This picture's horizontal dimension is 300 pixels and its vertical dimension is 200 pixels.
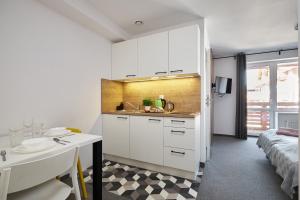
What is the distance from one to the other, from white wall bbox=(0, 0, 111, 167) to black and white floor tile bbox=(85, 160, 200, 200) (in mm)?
609

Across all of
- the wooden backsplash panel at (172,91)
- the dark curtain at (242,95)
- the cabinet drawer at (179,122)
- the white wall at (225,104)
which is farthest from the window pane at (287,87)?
the cabinet drawer at (179,122)

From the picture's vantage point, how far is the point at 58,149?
106cm

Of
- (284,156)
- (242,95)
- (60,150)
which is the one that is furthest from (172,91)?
(242,95)

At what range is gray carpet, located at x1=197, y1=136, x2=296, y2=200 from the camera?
1.73m

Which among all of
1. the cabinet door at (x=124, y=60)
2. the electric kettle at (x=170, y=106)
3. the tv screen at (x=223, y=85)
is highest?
the cabinet door at (x=124, y=60)

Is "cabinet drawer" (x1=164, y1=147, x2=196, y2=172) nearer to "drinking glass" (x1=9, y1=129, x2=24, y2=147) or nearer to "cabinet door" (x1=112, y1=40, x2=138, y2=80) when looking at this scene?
"cabinet door" (x1=112, y1=40, x2=138, y2=80)

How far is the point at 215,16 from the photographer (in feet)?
7.76

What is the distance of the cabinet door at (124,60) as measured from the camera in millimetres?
2637

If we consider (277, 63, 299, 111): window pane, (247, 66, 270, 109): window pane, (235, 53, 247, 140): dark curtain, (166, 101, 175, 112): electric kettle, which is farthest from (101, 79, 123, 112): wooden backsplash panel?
(277, 63, 299, 111): window pane

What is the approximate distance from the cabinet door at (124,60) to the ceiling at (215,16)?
8.9 inches

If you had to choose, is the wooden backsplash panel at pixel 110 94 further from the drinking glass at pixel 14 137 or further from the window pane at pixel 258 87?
the window pane at pixel 258 87

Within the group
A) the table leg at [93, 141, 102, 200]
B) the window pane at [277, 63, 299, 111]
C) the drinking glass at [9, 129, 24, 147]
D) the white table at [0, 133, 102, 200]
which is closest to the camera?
the white table at [0, 133, 102, 200]

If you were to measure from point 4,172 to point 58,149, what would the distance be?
1.26 ft

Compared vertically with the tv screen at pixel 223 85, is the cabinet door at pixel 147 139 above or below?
below
